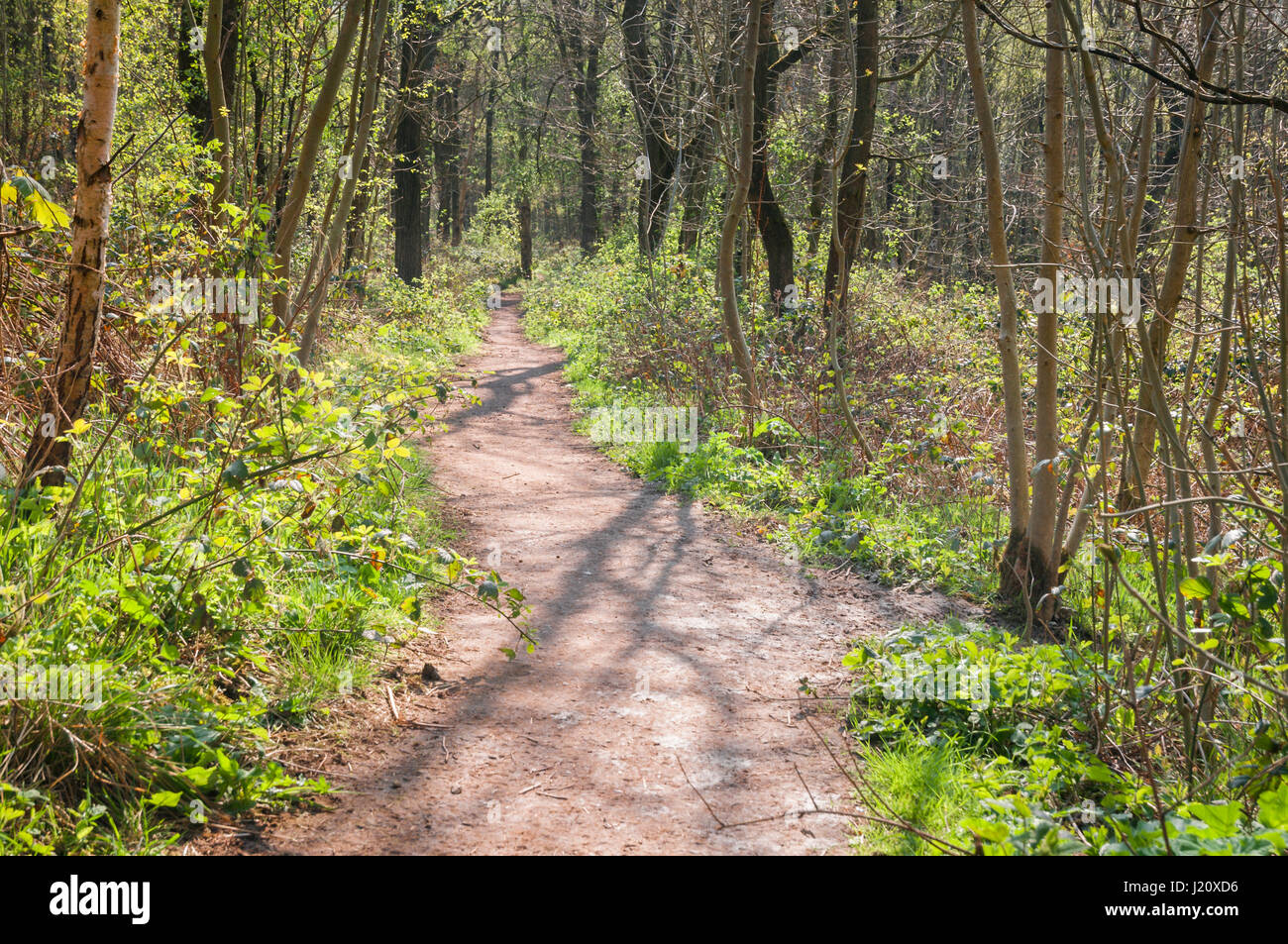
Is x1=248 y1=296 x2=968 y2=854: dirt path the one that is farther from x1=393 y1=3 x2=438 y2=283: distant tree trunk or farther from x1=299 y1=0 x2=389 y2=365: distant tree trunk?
x1=393 y1=3 x2=438 y2=283: distant tree trunk

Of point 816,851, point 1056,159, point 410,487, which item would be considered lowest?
point 816,851

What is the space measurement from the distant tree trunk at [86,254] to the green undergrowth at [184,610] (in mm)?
158

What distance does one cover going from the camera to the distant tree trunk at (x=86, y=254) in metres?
3.68

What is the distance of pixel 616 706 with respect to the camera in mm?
3949

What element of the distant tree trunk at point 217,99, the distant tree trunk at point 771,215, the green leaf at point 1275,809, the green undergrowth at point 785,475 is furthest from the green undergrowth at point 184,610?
the distant tree trunk at point 771,215

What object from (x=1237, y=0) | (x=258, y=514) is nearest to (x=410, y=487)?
(x=258, y=514)

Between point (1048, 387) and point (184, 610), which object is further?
point (1048, 387)

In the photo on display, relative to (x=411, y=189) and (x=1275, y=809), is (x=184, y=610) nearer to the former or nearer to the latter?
(x=1275, y=809)

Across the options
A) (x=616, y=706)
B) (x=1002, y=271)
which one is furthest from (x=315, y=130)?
(x=616, y=706)

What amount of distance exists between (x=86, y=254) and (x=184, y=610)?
61.0 inches
